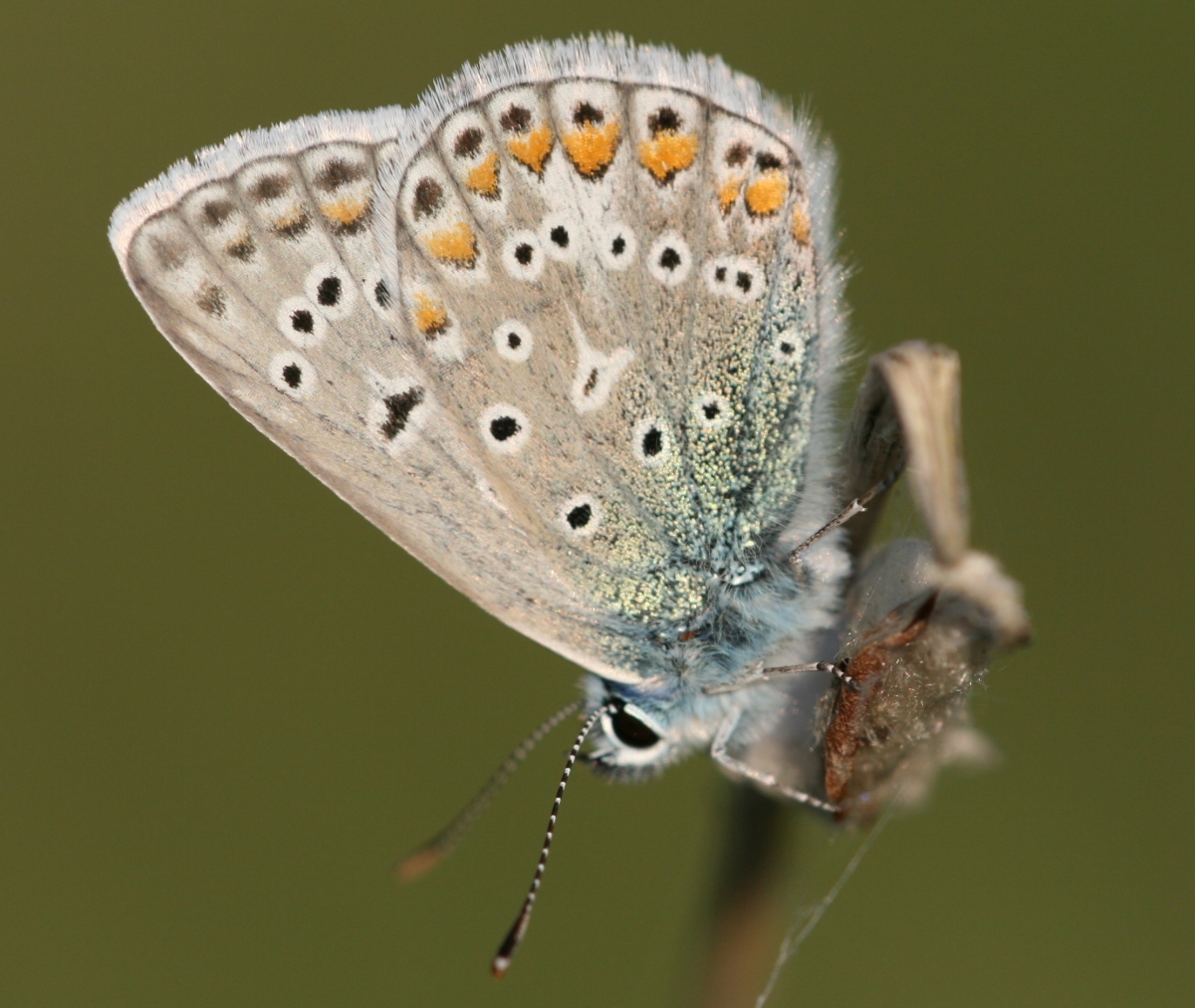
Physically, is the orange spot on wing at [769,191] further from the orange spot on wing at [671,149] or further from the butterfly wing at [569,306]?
the orange spot on wing at [671,149]

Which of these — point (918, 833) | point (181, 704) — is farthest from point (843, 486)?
point (181, 704)

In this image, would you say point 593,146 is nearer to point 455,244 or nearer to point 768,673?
point 455,244

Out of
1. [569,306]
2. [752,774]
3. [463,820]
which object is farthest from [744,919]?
[569,306]

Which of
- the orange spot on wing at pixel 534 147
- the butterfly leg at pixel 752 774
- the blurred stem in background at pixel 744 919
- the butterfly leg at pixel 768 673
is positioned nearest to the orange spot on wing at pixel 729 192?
the orange spot on wing at pixel 534 147

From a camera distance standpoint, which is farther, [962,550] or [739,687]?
[739,687]

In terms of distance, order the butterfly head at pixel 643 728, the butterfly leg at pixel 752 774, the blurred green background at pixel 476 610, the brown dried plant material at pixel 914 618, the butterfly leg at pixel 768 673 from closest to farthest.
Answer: the brown dried plant material at pixel 914 618 < the butterfly leg at pixel 752 774 < the butterfly leg at pixel 768 673 < the butterfly head at pixel 643 728 < the blurred green background at pixel 476 610

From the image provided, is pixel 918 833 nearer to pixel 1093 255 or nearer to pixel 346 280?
pixel 1093 255

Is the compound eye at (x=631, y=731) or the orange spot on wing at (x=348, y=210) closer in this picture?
the orange spot on wing at (x=348, y=210)
